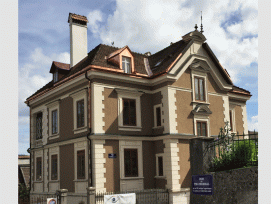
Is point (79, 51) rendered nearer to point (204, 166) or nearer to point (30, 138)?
point (30, 138)

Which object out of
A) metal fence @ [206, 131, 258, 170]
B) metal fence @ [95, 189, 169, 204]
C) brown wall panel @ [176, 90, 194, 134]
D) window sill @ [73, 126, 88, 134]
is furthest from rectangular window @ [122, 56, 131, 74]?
metal fence @ [206, 131, 258, 170]

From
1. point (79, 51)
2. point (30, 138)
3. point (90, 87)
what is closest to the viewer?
point (90, 87)

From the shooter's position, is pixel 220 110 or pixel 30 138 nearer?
pixel 220 110

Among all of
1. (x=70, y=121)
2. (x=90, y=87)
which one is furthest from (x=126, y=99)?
(x=70, y=121)

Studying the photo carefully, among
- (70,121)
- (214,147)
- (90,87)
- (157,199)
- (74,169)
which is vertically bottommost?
(157,199)

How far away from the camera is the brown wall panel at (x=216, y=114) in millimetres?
25983

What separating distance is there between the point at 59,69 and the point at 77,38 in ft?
9.77

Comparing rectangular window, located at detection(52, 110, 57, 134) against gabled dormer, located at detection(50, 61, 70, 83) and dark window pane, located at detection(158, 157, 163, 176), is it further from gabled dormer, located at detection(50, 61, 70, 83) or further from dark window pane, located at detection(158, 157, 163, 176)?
dark window pane, located at detection(158, 157, 163, 176)

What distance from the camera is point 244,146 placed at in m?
17.1

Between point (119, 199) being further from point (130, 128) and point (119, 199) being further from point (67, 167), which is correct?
point (67, 167)

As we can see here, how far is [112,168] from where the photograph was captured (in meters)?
21.9

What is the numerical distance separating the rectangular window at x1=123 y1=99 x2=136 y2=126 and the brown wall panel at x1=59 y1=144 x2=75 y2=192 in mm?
4309

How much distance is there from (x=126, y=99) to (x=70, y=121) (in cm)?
449

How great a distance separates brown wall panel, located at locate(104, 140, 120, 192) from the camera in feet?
70.6
